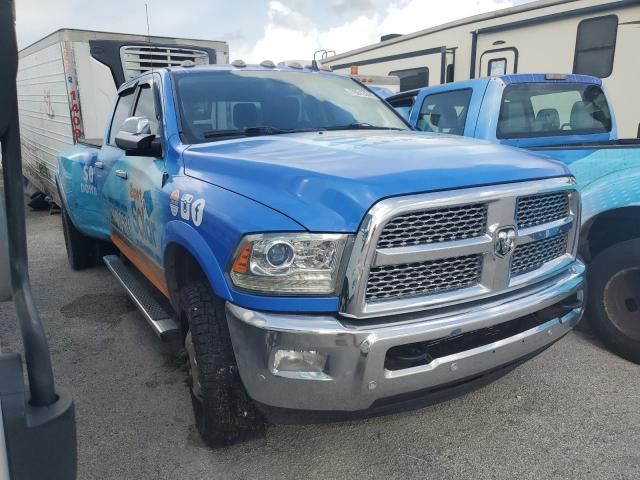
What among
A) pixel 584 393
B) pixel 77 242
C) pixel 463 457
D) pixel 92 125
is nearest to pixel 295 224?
pixel 463 457

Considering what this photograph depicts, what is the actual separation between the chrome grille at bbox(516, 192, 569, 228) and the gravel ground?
1135 mm

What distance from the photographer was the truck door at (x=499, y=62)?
8.11m

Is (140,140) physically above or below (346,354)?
above

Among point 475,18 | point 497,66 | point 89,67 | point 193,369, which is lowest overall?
point 193,369

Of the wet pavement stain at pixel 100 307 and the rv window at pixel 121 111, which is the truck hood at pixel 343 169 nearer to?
the rv window at pixel 121 111

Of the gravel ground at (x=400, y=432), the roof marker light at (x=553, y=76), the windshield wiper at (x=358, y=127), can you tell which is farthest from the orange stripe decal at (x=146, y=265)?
the roof marker light at (x=553, y=76)

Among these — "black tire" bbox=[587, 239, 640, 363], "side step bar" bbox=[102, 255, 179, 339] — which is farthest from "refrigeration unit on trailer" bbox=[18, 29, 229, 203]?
"black tire" bbox=[587, 239, 640, 363]

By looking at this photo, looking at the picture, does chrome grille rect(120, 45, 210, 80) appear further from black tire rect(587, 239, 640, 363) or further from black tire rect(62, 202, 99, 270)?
black tire rect(587, 239, 640, 363)

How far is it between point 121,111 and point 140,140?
178 cm

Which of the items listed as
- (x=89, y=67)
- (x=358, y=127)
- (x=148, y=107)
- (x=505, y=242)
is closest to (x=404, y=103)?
(x=358, y=127)

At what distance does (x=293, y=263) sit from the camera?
2086 millimetres

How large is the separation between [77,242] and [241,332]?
4.33 m

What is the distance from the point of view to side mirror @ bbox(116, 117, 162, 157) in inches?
123

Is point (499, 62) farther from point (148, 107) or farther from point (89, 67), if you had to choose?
point (148, 107)
